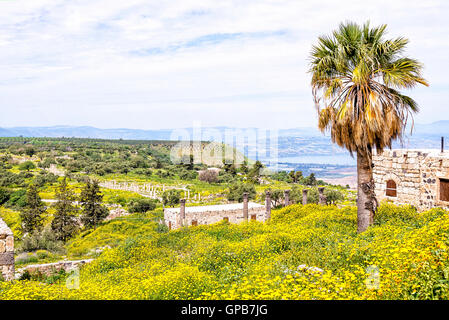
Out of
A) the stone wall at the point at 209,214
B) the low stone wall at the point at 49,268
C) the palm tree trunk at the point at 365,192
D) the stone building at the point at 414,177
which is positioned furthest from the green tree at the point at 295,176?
the palm tree trunk at the point at 365,192

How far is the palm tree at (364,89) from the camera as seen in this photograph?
10.3 meters

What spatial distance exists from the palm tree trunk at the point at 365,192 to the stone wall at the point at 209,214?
51.5 ft

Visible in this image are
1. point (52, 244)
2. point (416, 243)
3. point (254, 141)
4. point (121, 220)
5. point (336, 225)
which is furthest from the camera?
point (254, 141)

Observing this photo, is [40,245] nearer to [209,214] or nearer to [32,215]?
[32,215]

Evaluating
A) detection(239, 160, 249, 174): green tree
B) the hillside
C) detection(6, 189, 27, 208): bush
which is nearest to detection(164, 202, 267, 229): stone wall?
the hillside

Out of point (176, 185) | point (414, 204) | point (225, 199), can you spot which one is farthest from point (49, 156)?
point (414, 204)

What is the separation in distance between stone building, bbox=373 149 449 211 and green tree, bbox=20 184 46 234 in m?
28.9

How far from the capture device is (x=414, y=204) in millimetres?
14539

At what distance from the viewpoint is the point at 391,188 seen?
15523 mm

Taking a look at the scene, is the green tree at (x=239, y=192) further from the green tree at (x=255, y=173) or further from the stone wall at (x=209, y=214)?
the green tree at (x=255, y=173)

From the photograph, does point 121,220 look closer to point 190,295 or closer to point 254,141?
point 254,141

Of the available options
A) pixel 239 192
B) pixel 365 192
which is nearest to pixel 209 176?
pixel 239 192

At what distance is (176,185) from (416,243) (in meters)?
48.7

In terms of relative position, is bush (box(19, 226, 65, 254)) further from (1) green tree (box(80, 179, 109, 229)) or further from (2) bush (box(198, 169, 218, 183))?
(2) bush (box(198, 169, 218, 183))
